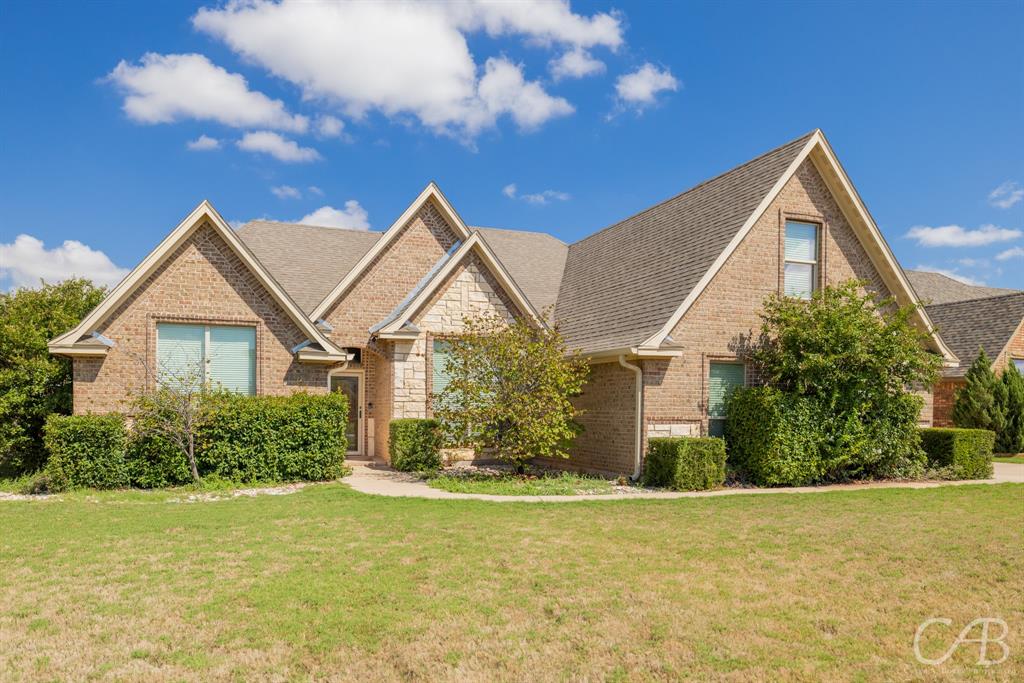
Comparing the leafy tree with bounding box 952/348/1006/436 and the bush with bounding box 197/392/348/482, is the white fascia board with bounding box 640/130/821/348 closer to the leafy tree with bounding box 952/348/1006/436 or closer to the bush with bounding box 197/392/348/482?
the bush with bounding box 197/392/348/482

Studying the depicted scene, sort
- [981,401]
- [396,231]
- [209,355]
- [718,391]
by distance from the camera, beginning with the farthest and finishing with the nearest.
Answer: [981,401] → [396,231] → [718,391] → [209,355]

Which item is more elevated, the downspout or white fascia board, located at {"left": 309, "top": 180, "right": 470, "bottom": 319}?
white fascia board, located at {"left": 309, "top": 180, "right": 470, "bottom": 319}

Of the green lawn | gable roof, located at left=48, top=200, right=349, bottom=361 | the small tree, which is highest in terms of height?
gable roof, located at left=48, top=200, right=349, bottom=361

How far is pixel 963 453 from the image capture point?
16875 mm

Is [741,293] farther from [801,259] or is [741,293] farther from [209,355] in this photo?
[209,355]

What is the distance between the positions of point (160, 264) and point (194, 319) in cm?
133

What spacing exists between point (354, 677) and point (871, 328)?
45.1 ft

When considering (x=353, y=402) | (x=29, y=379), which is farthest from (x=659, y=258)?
(x=29, y=379)

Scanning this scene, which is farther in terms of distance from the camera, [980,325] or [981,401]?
[980,325]

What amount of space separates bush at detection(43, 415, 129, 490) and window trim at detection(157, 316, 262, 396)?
→ 5.61 feet

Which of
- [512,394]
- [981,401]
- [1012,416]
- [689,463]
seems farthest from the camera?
[1012,416]

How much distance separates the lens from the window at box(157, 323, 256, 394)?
51.1ft

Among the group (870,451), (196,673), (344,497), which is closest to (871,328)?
(870,451)

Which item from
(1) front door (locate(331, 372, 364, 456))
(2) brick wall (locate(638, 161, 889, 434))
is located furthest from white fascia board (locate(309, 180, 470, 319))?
(2) brick wall (locate(638, 161, 889, 434))
